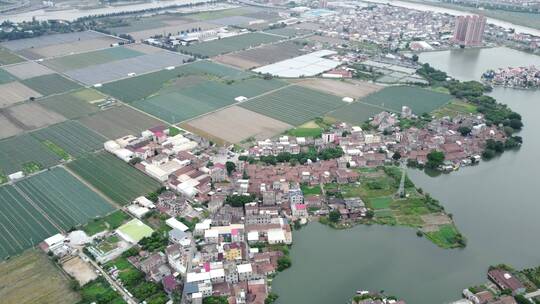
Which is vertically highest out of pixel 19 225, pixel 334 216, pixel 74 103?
pixel 74 103

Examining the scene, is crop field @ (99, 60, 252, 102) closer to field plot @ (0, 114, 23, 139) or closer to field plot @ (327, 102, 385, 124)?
field plot @ (0, 114, 23, 139)

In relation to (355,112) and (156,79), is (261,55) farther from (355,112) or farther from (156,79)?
(355,112)

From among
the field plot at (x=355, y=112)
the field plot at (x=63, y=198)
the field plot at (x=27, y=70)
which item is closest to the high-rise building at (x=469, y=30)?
the field plot at (x=355, y=112)

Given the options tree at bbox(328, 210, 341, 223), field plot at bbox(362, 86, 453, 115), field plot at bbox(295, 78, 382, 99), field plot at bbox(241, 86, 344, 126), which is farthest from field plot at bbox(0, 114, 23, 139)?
field plot at bbox(362, 86, 453, 115)

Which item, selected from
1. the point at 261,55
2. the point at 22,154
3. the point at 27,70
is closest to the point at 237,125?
the point at 22,154

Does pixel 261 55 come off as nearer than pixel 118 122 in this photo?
No

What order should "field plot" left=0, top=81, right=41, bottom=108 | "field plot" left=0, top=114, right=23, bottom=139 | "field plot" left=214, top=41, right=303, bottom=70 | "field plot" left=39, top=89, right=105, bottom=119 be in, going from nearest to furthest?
"field plot" left=0, top=114, right=23, bottom=139 → "field plot" left=39, top=89, right=105, bottom=119 → "field plot" left=0, top=81, right=41, bottom=108 → "field plot" left=214, top=41, right=303, bottom=70
